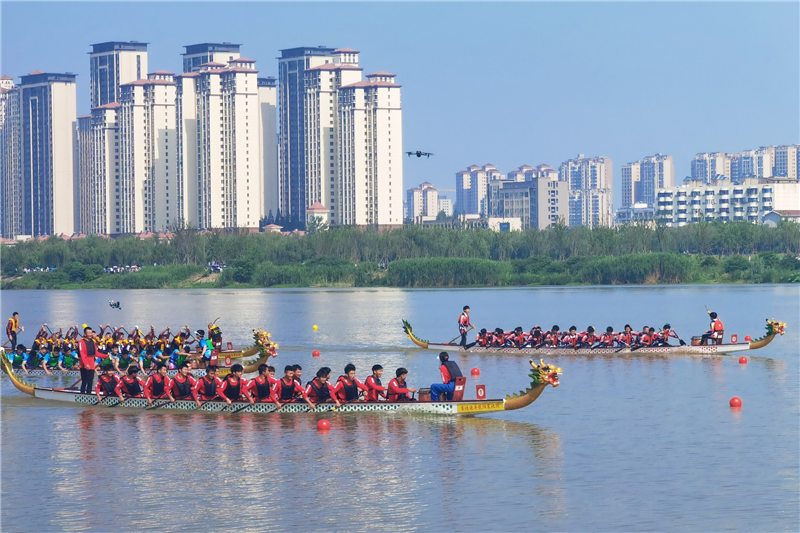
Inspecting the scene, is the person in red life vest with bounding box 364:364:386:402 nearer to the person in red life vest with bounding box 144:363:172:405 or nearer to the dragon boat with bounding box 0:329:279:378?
the person in red life vest with bounding box 144:363:172:405

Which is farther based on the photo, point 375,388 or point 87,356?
point 87,356

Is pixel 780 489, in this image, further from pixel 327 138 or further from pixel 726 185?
pixel 726 185

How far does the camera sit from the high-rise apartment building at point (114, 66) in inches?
6634

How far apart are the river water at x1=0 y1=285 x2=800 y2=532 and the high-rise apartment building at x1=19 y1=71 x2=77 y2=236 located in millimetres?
143831

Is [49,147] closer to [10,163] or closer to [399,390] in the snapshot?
[10,163]

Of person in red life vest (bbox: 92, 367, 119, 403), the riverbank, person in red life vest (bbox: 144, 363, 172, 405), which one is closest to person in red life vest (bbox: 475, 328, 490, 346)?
person in red life vest (bbox: 144, 363, 172, 405)

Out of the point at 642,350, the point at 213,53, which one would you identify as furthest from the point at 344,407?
the point at 213,53

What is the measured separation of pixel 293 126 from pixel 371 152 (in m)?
28.7

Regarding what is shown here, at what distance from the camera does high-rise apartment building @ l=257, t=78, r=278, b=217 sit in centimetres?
16138

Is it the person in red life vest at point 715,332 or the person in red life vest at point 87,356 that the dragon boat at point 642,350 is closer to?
the person in red life vest at point 715,332

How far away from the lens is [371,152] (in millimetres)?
136875

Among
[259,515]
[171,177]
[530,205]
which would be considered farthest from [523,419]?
[530,205]

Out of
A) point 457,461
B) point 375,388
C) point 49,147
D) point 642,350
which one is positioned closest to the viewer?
point 457,461

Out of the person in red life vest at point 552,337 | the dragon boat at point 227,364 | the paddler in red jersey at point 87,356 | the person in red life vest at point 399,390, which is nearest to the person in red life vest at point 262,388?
the person in red life vest at point 399,390
